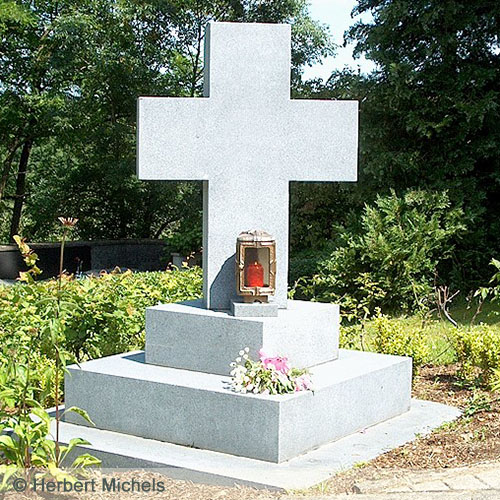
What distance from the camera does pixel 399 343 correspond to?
697cm

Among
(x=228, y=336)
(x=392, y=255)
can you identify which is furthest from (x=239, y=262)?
(x=392, y=255)

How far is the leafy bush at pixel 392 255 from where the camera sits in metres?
11.7

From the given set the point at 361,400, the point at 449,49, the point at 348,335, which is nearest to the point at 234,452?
the point at 361,400

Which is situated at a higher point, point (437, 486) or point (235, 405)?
point (235, 405)

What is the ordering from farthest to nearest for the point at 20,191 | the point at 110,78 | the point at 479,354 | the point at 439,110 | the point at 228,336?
the point at 20,191 → the point at 110,78 → the point at 439,110 → the point at 479,354 → the point at 228,336

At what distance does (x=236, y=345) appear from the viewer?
5.44m

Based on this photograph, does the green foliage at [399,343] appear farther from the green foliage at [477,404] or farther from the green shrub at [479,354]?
the green foliage at [477,404]

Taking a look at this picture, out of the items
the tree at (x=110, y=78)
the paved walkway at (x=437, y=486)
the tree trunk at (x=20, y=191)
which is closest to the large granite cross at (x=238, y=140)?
the paved walkway at (x=437, y=486)

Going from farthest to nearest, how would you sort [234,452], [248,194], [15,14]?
[15,14], [248,194], [234,452]

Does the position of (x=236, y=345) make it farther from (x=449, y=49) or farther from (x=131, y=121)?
(x=131, y=121)

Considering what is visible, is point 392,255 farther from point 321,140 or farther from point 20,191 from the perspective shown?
point 20,191

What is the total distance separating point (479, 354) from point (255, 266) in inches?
82.4

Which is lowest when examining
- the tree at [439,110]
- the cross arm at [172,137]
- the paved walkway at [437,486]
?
the paved walkway at [437,486]

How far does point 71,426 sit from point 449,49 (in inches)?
391
